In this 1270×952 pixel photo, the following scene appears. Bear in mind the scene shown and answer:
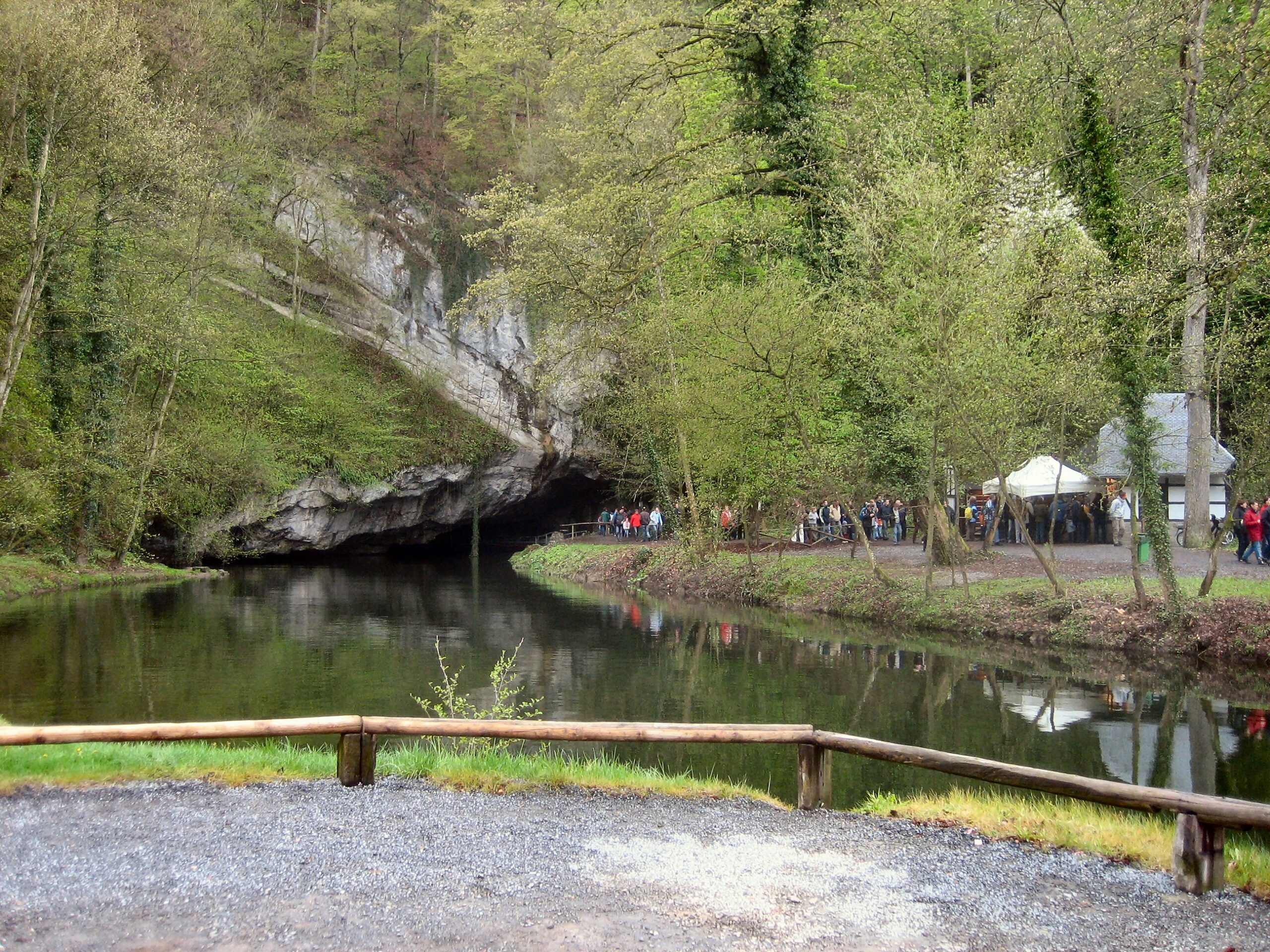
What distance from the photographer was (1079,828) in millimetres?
6094

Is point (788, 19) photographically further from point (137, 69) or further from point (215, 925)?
point (215, 925)

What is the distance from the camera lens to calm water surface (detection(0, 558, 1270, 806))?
10695mm

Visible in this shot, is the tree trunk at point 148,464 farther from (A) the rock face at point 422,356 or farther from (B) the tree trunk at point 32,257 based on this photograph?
(A) the rock face at point 422,356

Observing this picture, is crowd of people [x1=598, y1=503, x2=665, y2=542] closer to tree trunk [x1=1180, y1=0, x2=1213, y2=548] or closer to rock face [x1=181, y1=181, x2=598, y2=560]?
rock face [x1=181, y1=181, x2=598, y2=560]

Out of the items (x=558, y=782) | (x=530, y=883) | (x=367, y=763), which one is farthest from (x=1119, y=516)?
(x=530, y=883)

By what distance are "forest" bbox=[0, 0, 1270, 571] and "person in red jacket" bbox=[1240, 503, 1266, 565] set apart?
3.48 ft

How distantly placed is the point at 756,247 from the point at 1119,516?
42.8ft

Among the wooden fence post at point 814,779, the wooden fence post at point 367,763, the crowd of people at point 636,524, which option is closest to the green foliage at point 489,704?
the wooden fence post at point 367,763

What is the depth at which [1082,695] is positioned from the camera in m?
13.6

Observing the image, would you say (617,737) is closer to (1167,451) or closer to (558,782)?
(558,782)

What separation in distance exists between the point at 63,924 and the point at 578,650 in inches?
540

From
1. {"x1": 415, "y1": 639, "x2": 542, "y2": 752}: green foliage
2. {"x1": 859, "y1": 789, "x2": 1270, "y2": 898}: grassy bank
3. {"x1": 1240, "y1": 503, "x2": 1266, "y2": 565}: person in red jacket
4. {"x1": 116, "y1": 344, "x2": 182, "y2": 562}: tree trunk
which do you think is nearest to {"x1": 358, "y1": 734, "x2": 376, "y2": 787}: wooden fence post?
{"x1": 415, "y1": 639, "x2": 542, "y2": 752}: green foliage

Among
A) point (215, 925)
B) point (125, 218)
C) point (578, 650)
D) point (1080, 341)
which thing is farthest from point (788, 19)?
point (215, 925)

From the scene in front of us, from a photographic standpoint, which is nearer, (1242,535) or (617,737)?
(617,737)
